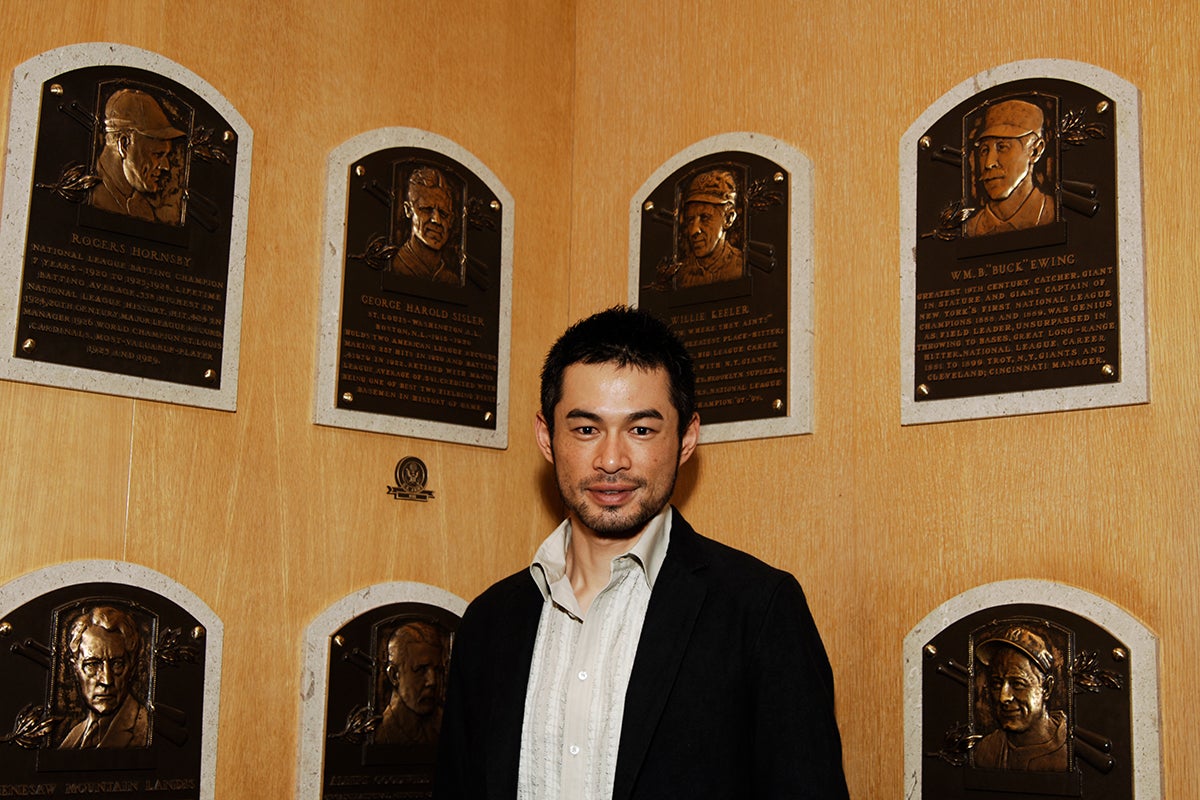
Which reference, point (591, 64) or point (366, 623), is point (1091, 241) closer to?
point (591, 64)

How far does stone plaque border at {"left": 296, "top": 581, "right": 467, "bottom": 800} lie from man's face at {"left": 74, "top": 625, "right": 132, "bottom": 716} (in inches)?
20.4

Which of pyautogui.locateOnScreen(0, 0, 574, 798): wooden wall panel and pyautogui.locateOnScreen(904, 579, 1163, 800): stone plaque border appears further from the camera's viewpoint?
pyautogui.locateOnScreen(0, 0, 574, 798): wooden wall panel

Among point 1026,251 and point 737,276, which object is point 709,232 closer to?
point 737,276

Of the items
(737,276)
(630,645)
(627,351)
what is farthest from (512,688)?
(737,276)

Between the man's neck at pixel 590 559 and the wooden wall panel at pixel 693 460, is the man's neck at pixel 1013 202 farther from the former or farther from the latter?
the man's neck at pixel 590 559

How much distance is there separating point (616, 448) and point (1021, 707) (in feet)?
3.94

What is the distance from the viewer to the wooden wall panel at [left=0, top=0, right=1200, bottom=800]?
3.14 metres

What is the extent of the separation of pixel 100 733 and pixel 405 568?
3.24 ft

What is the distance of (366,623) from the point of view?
366 centimetres

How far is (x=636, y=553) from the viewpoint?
292 centimetres

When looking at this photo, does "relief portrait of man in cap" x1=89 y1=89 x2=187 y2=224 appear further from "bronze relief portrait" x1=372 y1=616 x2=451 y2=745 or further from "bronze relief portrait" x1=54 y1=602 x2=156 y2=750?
"bronze relief portrait" x1=372 y1=616 x2=451 y2=745

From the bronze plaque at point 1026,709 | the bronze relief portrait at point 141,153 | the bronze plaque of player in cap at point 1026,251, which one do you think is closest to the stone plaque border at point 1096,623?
the bronze plaque at point 1026,709

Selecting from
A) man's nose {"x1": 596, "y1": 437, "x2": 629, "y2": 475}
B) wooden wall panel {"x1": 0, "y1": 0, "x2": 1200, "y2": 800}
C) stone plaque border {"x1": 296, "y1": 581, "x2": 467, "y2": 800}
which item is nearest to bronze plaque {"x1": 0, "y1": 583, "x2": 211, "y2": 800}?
wooden wall panel {"x1": 0, "y1": 0, "x2": 1200, "y2": 800}

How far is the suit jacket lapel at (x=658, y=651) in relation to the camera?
106 inches
